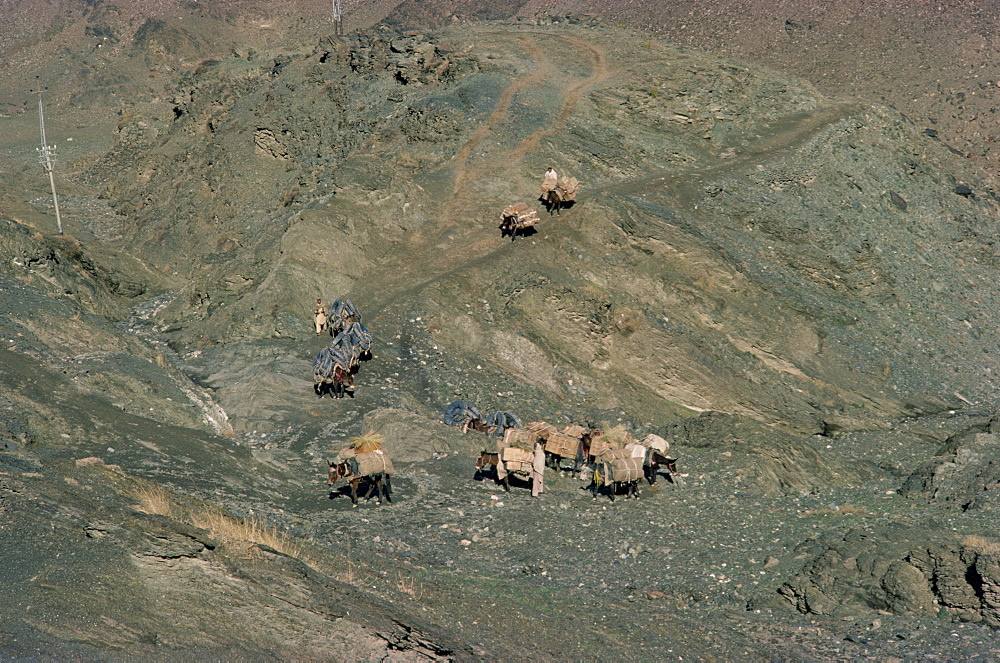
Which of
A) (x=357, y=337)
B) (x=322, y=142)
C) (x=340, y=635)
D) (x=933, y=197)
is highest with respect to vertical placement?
(x=933, y=197)

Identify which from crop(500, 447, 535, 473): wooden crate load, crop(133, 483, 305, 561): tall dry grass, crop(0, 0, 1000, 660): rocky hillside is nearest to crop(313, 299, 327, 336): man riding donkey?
crop(0, 0, 1000, 660): rocky hillside

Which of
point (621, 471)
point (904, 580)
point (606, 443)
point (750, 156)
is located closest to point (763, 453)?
point (606, 443)

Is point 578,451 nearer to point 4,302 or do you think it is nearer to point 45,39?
point 4,302

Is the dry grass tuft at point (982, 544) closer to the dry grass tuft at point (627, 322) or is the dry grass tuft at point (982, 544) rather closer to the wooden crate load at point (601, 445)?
the wooden crate load at point (601, 445)

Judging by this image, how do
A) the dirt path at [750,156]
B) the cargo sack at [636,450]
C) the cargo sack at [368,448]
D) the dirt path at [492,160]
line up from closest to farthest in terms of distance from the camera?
the cargo sack at [368,448] < the cargo sack at [636,450] < the dirt path at [492,160] < the dirt path at [750,156]

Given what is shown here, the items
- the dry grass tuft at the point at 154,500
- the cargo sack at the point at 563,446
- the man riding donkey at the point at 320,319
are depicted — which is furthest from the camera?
the man riding donkey at the point at 320,319

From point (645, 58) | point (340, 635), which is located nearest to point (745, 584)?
point (340, 635)

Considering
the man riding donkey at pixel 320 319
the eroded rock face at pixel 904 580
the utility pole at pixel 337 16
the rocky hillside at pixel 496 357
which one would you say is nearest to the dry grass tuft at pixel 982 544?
the eroded rock face at pixel 904 580

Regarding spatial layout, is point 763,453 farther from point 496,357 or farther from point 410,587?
point 410,587
